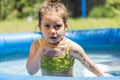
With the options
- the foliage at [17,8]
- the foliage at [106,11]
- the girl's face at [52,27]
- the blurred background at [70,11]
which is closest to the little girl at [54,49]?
the girl's face at [52,27]

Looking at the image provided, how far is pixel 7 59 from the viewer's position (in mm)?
5484

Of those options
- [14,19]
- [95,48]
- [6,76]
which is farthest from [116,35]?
[14,19]

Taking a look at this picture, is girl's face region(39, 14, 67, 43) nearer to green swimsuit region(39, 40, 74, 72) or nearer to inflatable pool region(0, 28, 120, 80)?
green swimsuit region(39, 40, 74, 72)

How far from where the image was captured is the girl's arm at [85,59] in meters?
3.40

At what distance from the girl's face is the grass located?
14.8 feet

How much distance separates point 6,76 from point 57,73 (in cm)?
81

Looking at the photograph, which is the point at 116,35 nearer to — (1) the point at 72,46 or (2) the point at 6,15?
(1) the point at 72,46

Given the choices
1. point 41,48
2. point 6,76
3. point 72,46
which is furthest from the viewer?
point 72,46

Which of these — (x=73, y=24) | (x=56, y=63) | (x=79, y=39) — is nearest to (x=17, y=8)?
(x=73, y=24)

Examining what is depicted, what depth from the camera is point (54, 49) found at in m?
3.40

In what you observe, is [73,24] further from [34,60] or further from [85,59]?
[34,60]

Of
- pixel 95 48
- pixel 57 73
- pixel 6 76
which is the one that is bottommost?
pixel 95 48

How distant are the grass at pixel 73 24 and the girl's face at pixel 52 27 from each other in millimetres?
4515

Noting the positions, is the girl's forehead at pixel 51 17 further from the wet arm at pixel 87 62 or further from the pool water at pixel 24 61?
the pool water at pixel 24 61
